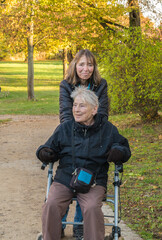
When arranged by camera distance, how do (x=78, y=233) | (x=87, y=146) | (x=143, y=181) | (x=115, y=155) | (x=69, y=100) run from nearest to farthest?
(x=115, y=155) → (x=87, y=146) → (x=78, y=233) → (x=69, y=100) → (x=143, y=181)

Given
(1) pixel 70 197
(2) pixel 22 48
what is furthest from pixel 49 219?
(2) pixel 22 48

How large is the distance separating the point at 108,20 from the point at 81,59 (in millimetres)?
10662

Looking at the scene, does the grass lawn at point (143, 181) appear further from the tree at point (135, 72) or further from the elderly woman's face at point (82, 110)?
the elderly woman's face at point (82, 110)

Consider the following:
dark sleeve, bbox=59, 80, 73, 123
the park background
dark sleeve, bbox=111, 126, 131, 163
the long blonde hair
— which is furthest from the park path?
the long blonde hair

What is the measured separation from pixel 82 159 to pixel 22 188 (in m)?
2.65

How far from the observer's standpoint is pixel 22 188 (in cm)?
596

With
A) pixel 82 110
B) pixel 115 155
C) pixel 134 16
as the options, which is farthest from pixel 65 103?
pixel 134 16

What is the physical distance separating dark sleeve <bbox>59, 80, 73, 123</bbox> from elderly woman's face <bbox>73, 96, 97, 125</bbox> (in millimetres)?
364

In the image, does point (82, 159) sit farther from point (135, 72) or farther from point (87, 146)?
point (135, 72)

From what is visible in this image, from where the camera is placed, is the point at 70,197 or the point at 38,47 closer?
the point at 70,197

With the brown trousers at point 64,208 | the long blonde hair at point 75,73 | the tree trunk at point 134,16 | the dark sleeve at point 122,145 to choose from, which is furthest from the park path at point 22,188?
the tree trunk at point 134,16

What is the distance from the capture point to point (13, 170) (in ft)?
23.3

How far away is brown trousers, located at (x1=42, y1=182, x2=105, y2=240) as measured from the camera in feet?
10.6

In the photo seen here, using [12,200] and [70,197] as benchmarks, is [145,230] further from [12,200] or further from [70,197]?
[12,200]
